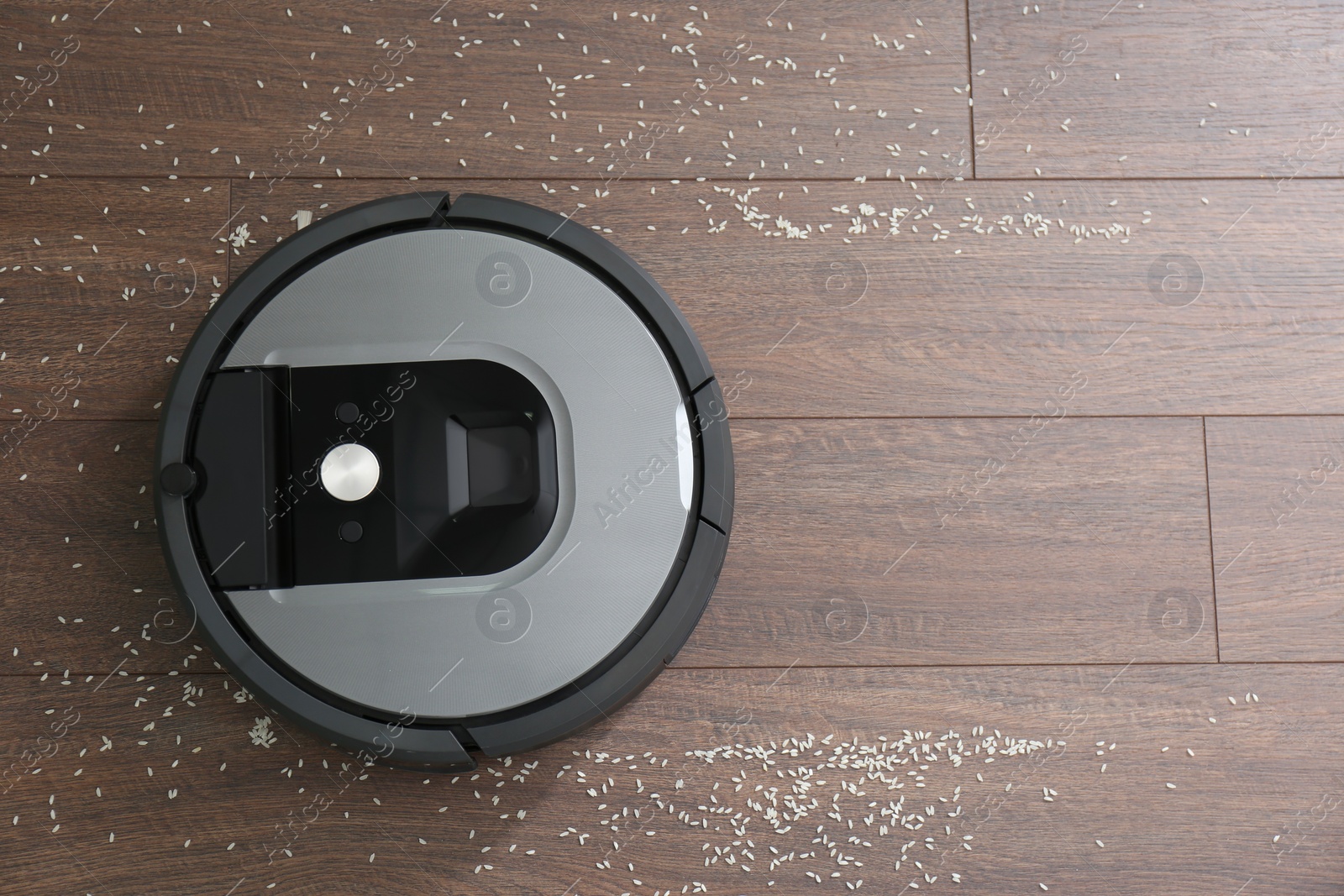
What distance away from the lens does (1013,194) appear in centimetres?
91

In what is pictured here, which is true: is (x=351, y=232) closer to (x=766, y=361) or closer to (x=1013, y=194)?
(x=766, y=361)

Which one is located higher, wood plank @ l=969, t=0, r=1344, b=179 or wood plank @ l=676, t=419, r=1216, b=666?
wood plank @ l=969, t=0, r=1344, b=179

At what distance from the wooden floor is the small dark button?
0.34 feet

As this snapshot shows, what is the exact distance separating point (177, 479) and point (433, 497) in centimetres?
24

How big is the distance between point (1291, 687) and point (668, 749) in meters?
0.67

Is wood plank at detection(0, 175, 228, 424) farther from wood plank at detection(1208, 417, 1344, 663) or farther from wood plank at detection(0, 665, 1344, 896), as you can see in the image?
wood plank at detection(1208, 417, 1344, 663)

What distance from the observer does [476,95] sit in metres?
0.90

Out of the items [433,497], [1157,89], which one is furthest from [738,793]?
[1157,89]

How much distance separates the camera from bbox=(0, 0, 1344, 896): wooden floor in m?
0.83

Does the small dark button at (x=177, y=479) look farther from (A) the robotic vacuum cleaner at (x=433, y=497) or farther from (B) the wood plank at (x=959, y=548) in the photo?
(B) the wood plank at (x=959, y=548)

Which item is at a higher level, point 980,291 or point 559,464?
point 980,291

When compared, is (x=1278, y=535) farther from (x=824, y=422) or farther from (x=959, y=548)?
(x=824, y=422)

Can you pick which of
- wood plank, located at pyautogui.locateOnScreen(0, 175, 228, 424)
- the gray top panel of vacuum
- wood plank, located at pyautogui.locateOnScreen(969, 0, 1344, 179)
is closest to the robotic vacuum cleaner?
the gray top panel of vacuum

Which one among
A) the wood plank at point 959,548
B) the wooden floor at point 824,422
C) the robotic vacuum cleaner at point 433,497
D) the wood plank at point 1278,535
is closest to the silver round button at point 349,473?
the robotic vacuum cleaner at point 433,497
